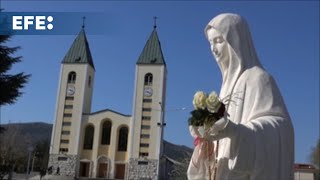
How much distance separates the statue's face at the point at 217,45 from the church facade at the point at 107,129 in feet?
193

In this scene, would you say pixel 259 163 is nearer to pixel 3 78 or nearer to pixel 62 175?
pixel 3 78

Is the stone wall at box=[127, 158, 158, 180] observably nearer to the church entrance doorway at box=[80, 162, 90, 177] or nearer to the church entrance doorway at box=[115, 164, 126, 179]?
the church entrance doorway at box=[115, 164, 126, 179]

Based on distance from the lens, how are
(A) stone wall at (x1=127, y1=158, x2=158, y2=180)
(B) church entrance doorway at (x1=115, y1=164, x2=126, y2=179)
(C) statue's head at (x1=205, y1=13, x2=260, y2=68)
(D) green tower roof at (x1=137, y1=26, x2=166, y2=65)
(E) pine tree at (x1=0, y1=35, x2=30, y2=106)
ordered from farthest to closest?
1. (D) green tower roof at (x1=137, y1=26, x2=166, y2=65)
2. (B) church entrance doorway at (x1=115, y1=164, x2=126, y2=179)
3. (A) stone wall at (x1=127, y1=158, x2=158, y2=180)
4. (E) pine tree at (x1=0, y1=35, x2=30, y2=106)
5. (C) statue's head at (x1=205, y1=13, x2=260, y2=68)

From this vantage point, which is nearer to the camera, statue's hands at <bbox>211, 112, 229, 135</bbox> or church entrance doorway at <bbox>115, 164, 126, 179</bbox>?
statue's hands at <bbox>211, 112, 229, 135</bbox>

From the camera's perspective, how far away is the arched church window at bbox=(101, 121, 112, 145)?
68800 mm

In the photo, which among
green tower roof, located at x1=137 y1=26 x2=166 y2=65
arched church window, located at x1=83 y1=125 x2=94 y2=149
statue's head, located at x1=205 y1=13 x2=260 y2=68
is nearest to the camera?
statue's head, located at x1=205 y1=13 x2=260 y2=68

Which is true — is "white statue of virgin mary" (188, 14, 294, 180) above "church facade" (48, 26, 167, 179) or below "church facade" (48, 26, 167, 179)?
below

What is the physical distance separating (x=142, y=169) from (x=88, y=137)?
1085 centimetres

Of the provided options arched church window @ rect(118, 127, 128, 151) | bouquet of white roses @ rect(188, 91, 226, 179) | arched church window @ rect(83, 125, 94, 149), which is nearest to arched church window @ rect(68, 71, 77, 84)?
arched church window @ rect(83, 125, 94, 149)

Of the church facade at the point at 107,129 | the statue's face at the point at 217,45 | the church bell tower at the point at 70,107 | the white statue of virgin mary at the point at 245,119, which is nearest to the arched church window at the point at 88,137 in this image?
the church facade at the point at 107,129

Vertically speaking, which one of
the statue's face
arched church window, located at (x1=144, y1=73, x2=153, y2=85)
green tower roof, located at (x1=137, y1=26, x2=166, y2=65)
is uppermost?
green tower roof, located at (x1=137, y1=26, x2=166, y2=65)

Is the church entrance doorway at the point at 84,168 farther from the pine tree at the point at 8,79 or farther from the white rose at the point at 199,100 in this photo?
the white rose at the point at 199,100

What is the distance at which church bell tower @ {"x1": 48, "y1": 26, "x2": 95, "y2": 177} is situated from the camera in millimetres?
66125

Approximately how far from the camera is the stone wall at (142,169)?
63.3 metres
